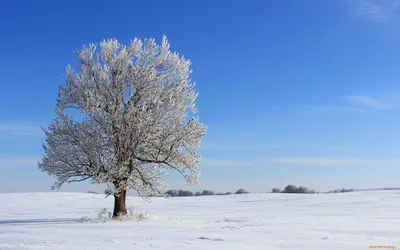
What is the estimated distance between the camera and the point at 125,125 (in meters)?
23.5

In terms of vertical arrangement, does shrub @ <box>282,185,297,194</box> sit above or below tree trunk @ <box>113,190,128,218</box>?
above

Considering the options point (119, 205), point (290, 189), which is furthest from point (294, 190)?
point (119, 205)

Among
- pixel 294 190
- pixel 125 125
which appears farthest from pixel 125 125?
pixel 294 190

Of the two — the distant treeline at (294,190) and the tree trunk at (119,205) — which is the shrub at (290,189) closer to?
the distant treeline at (294,190)

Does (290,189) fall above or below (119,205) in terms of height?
above

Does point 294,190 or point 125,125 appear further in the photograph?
point 294,190

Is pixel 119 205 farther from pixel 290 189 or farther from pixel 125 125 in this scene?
pixel 290 189

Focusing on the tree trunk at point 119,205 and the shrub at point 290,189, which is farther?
the shrub at point 290,189

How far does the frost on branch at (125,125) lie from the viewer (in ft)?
76.8

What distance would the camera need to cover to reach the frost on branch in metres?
23.4

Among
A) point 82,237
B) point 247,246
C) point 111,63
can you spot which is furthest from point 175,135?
point 247,246

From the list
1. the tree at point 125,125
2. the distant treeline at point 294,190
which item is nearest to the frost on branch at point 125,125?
the tree at point 125,125

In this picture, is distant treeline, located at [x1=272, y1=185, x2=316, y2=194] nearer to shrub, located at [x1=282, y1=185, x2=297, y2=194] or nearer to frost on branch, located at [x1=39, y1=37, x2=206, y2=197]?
shrub, located at [x1=282, y1=185, x2=297, y2=194]

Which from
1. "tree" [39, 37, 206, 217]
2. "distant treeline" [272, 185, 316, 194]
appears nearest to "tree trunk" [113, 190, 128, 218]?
"tree" [39, 37, 206, 217]
